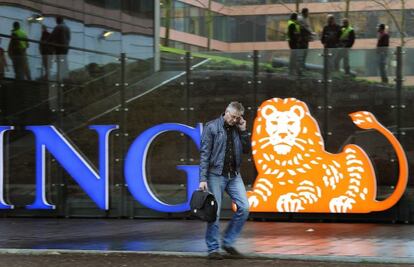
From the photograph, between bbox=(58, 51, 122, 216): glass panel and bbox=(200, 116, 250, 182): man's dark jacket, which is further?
bbox=(58, 51, 122, 216): glass panel

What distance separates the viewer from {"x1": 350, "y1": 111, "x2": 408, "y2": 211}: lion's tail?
35.3ft

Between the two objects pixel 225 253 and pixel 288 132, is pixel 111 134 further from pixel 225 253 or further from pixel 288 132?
pixel 225 253

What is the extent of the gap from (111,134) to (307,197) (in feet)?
12.4

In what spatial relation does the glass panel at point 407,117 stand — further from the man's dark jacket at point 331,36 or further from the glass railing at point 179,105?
the man's dark jacket at point 331,36

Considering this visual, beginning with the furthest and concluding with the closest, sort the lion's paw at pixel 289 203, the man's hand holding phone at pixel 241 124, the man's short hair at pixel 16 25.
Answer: the man's short hair at pixel 16 25 < the lion's paw at pixel 289 203 < the man's hand holding phone at pixel 241 124

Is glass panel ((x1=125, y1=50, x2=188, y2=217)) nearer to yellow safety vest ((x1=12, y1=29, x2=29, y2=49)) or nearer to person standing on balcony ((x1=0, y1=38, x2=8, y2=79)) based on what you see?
person standing on balcony ((x1=0, y1=38, x2=8, y2=79))

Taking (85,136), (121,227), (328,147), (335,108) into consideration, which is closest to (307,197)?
(328,147)

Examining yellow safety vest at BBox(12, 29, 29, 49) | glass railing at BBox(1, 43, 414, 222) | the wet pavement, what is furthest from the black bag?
yellow safety vest at BBox(12, 29, 29, 49)

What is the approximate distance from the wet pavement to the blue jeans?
0.29 metres

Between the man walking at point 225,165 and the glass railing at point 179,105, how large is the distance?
349 centimetres

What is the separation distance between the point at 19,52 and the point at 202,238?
6937 millimetres

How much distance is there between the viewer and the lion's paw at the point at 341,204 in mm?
10930

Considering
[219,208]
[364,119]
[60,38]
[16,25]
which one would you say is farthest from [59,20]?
[219,208]

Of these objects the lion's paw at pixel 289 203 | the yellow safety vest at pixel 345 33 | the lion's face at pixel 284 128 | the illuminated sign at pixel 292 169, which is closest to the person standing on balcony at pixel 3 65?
the illuminated sign at pixel 292 169
